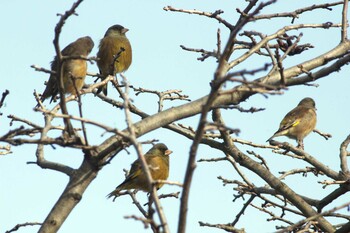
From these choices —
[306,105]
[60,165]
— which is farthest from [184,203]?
[306,105]

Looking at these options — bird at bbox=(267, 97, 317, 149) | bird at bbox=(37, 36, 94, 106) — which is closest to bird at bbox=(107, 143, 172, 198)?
bird at bbox=(37, 36, 94, 106)

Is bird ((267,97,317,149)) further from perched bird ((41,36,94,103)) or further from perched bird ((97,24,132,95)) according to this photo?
perched bird ((41,36,94,103))

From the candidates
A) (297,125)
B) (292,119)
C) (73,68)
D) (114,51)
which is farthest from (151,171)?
(292,119)

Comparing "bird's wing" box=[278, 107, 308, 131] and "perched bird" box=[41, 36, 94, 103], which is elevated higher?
"bird's wing" box=[278, 107, 308, 131]

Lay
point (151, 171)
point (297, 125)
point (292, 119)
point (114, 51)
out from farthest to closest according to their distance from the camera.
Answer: point (292, 119)
point (297, 125)
point (114, 51)
point (151, 171)

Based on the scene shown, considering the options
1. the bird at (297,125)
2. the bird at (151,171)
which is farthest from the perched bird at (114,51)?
the bird at (297,125)

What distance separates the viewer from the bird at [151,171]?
863 centimetres

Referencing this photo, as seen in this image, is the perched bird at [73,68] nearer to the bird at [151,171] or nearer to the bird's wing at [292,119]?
the bird at [151,171]

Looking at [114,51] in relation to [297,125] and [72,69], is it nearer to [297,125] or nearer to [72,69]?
[72,69]

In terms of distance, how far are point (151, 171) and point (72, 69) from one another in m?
2.61

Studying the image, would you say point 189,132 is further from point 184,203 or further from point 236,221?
point 184,203

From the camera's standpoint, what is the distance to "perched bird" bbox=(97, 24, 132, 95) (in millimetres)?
9992

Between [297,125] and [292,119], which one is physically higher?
[292,119]

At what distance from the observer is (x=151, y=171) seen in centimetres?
923
